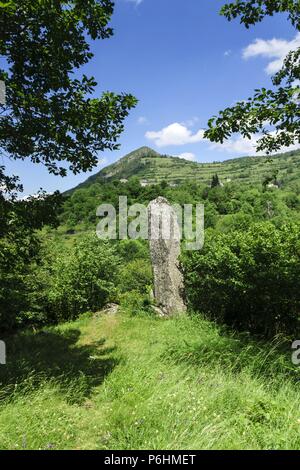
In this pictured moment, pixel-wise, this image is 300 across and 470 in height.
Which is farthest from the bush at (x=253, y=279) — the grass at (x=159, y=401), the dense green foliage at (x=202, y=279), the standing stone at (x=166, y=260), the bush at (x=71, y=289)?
the bush at (x=71, y=289)

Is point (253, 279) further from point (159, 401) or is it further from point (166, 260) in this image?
point (159, 401)

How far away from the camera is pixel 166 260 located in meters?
14.8

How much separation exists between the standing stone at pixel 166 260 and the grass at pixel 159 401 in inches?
208

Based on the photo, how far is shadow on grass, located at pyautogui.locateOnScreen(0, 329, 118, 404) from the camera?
Result: 20.6ft

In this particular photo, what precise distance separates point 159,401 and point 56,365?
4367 mm

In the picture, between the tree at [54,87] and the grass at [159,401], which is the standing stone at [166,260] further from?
the tree at [54,87]

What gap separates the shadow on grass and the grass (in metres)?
0.03

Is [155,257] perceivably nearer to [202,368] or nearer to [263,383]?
[202,368]

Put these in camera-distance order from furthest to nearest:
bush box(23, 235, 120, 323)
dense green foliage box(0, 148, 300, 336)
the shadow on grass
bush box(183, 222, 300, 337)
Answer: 1. bush box(23, 235, 120, 323)
2. bush box(183, 222, 300, 337)
3. dense green foliage box(0, 148, 300, 336)
4. the shadow on grass

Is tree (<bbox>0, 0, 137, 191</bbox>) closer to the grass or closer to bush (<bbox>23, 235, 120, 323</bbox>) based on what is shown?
the grass

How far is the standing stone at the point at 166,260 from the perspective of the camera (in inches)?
574

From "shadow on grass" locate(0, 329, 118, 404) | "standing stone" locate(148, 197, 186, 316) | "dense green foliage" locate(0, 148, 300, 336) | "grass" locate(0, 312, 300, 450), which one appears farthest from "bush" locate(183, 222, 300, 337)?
"shadow on grass" locate(0, 329, 118, 404)
